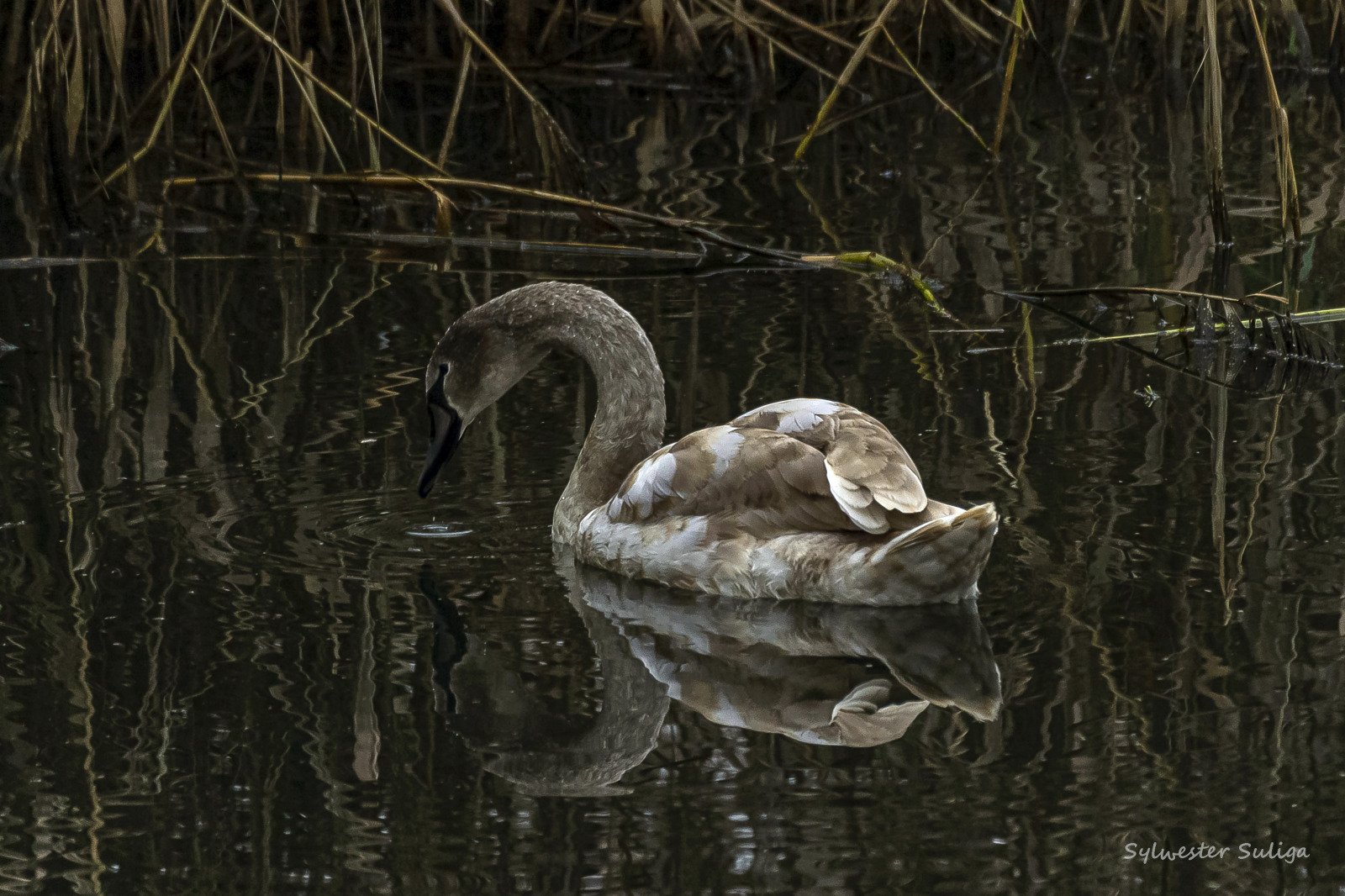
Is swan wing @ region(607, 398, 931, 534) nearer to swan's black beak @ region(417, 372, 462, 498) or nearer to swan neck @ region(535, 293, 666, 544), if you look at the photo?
swan neck @ region(535, 293, 666, 544)

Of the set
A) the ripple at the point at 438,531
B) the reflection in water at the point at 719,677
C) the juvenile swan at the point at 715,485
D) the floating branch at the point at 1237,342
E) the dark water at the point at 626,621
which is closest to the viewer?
the dark water at the point at 626,621

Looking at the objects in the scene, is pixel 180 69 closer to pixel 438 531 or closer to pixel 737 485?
pixel 438 531

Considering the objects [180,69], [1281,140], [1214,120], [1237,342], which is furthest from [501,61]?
[1281,140]

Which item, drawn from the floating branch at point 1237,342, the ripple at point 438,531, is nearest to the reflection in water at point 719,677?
the ripple at point 438,531

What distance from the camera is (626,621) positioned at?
4.96m

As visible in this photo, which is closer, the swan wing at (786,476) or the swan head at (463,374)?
the swan wing at (786,476)

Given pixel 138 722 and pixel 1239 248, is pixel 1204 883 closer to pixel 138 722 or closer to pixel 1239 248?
pixel 138 722

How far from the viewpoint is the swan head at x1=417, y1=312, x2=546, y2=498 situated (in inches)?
230

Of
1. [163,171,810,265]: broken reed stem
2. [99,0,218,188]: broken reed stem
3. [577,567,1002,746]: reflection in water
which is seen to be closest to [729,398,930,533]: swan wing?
[577,567,1002,746]: reflection in water

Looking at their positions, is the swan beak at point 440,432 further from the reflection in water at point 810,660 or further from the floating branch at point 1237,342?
the floating branch at point 1237,342

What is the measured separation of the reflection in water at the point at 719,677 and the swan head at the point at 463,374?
772mm

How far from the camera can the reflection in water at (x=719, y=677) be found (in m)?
4.12

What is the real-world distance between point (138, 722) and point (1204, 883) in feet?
7.17

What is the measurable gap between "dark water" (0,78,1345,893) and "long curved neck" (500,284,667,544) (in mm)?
248
